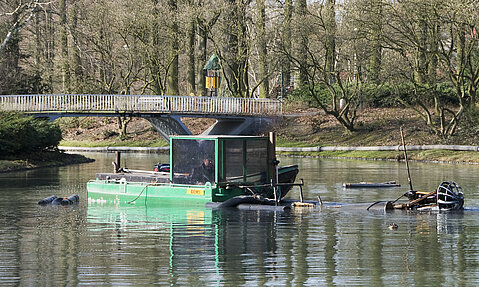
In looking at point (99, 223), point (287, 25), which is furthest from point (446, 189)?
point (287, 25)

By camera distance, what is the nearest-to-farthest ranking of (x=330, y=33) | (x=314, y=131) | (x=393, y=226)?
(x=393, y=226), (x=330, y=33), (x=314, y=131)

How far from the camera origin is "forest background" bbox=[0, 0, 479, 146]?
49.9m

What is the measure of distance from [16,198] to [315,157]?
2745 cm

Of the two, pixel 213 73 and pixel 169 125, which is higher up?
pixel 213 73

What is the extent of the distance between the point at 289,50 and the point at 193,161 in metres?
30.9

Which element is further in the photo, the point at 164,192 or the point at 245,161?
the point at 164,192

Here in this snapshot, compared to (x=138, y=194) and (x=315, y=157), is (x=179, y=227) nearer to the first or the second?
(x=138, y=194)

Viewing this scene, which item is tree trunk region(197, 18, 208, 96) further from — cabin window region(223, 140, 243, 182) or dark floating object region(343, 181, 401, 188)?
cabin window region(223, 140, 243, 182)

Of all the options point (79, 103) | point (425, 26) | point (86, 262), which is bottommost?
point (86, 262)

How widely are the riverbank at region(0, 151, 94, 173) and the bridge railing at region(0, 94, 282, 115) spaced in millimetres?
6386

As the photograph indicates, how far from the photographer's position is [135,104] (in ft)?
193

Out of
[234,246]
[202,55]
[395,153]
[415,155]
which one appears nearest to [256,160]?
[234,246]

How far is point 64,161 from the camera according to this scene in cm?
4828

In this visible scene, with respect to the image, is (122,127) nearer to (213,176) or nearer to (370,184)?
(370,184)
